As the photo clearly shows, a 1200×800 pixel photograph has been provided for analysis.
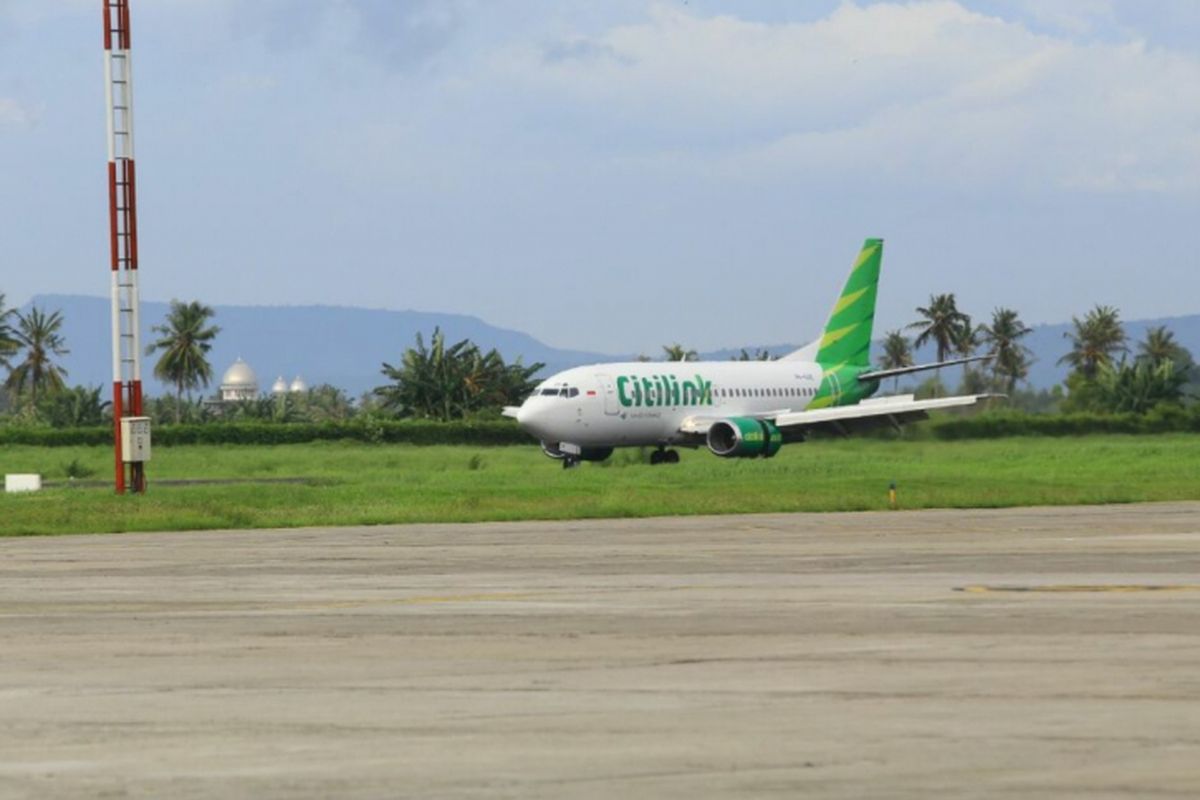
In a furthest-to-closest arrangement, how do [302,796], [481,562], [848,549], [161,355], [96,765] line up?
[161,355], [848,549], [481,562], [96,765], [302,796]

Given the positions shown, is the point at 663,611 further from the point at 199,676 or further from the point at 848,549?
the point at 848,549

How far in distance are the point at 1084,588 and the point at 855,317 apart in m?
50.1

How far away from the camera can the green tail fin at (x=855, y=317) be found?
2788 inches

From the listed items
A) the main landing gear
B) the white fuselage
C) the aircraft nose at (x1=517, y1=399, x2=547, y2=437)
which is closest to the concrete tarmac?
the aircraft nose at (x1=517, y1=399, x2=547, y2=437)

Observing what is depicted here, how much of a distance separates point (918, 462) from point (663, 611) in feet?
142

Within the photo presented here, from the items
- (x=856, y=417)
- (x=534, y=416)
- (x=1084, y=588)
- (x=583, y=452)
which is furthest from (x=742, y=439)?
(x=1084, y=588)

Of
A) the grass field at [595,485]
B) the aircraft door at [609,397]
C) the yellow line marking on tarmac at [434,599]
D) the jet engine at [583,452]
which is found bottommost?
the yellow line marking on tarmac at [434,599]

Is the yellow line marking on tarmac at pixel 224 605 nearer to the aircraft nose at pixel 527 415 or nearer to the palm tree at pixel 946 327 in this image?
the aircraft nose at pixel 527 415

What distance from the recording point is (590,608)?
64.5 feet

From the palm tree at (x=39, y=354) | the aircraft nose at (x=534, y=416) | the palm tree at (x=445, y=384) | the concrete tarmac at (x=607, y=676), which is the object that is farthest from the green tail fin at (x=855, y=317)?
the palm tree at (x=39, y=354)

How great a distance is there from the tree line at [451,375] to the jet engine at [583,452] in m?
12.5

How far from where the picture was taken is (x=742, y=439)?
6234 centimetres

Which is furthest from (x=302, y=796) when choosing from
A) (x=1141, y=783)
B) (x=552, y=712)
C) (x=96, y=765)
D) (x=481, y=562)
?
(x=481, y=562)

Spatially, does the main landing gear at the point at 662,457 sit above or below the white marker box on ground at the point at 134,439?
below
